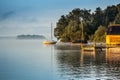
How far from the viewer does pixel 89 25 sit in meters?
131

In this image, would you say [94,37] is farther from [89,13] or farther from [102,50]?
[102,50]

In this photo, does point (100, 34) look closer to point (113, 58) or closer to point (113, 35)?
point (113, 35)

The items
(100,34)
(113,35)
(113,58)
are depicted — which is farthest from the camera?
(100,34)

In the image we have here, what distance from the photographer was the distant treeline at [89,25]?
409 ft

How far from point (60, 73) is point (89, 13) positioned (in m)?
103

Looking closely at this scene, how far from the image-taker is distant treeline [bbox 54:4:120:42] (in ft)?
409

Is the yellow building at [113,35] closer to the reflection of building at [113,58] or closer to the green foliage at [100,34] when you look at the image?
the reflection of building at [113,58]

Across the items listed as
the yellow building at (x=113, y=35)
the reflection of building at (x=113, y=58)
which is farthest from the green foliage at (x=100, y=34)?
the reflection of building at (x=113, y=58)

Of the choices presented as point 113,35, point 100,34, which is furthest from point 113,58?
point 100,34

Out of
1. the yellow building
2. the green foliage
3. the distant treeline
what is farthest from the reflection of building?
the distant treeline

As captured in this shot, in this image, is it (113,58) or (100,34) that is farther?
(100,34)

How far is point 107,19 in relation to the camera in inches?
5231

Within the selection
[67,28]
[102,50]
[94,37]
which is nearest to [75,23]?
[67,28]

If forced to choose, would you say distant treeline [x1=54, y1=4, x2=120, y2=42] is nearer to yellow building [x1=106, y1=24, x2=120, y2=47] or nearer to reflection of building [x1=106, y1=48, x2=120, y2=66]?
yellow building [x1=106, y1=24, x2=120, y2=47]
